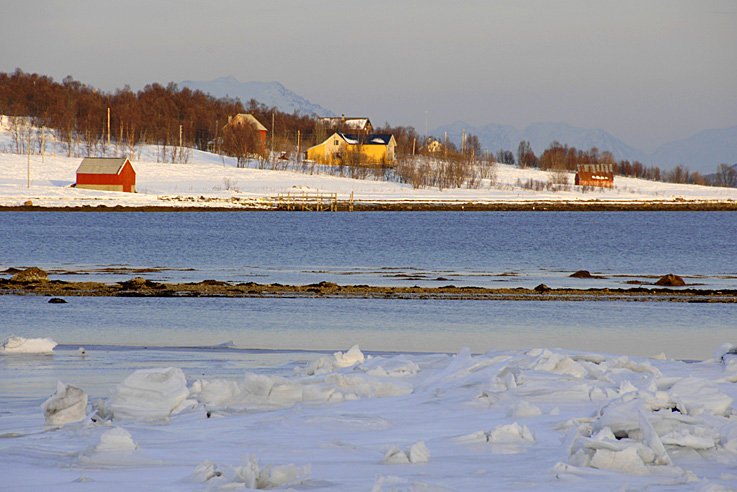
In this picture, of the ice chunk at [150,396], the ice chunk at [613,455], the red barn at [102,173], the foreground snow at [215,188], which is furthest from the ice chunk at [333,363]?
the red barn at [102,173]

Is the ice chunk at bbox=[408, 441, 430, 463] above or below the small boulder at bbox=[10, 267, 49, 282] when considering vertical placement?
above

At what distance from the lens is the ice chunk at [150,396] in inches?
285

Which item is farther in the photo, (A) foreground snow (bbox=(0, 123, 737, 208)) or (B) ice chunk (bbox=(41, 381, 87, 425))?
(A) foreground snow (bbox=(0, 123, 737, 208))

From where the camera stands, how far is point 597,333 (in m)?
14.3

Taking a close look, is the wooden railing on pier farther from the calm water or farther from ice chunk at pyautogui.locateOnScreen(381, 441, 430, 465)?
ice chunk at pyautogui.locateOnScreen(381, 441, 430, 465)

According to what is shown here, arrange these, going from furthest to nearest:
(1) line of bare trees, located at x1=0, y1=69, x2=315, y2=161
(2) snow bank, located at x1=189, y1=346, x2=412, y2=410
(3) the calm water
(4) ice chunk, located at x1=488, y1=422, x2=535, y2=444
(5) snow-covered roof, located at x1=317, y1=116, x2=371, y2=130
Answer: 1. (5) snow-covered roof, located at x1=317, y1=116, x2=371, y2=130
2. (1) line of bare trees, located at x1=0, y1=69, x2=315, y2=161
3. (3) the calm water
4. (2) snow bank, located at x1=189, y1=346, x2=412, y2=410
5. (4) ice chunk, located at x1=488, y1=422, x2=535, y2=444

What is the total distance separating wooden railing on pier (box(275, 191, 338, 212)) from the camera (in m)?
88.6

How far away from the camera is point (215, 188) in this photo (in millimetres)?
95562

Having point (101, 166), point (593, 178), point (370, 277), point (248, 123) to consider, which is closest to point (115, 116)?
point (248, 123)

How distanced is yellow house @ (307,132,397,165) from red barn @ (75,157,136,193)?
148 ft

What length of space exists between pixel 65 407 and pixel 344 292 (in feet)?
43.4

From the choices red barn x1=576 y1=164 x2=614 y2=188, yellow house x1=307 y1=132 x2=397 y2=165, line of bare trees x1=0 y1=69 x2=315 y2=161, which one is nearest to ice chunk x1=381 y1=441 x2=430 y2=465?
line of bare trees x1=0 y1=69 x2=315 y2=161

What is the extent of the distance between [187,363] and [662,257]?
31.6 m

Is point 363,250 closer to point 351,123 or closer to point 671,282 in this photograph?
point 671,282
